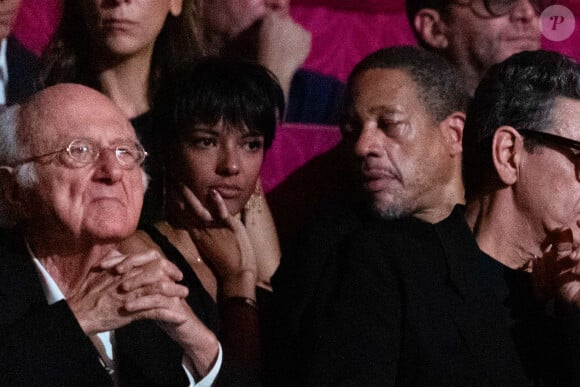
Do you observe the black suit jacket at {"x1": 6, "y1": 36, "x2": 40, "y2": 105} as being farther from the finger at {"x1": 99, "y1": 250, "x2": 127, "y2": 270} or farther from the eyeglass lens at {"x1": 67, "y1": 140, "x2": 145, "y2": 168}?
the finger at {"x1": 99, "y1": 250, "x2": 127, "y2": 270}

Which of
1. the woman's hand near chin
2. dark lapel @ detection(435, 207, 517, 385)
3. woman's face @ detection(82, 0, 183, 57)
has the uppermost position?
woman's face @ detection(82, 0, 183, 57)

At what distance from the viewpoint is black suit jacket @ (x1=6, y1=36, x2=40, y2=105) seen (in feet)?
6.83

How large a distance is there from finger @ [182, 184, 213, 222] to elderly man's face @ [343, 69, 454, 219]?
285 mm

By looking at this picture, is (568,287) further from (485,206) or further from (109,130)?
(109,130)

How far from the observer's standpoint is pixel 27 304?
1664mm

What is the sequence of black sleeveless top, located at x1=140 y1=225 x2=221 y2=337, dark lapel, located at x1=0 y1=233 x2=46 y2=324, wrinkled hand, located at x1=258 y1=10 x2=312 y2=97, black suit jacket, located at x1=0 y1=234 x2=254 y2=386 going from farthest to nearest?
wrinkled hand, located at x1=258 y1=10 x2=312 y2=97, black sleeveless top, located at x1=140 y1=225 x2=221 y2=337, dark lapel, located at x1=0 y1=233 x2=46 y2=324, black suit jacket, located at x1=0 y1=234 x2=254 y2=386

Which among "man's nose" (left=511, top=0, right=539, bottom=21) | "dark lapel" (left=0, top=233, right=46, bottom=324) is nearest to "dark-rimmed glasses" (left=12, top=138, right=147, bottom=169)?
"dark lapel" (left=0, top=233, right=46, bottom=324)

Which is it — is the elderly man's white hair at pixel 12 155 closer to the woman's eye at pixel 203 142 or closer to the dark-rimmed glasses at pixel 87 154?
the dark-rimmed glasses at pixel 87 154

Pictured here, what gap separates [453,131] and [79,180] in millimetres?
790

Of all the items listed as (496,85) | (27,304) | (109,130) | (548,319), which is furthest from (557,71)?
(27,304)

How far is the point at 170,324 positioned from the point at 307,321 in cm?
31

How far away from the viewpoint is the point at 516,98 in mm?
1891

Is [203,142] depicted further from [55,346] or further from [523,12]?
[523,12]

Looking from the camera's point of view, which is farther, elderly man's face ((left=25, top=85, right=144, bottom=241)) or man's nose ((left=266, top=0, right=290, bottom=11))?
man's nose ((left=266, top=0, right=290, bottom=11))
